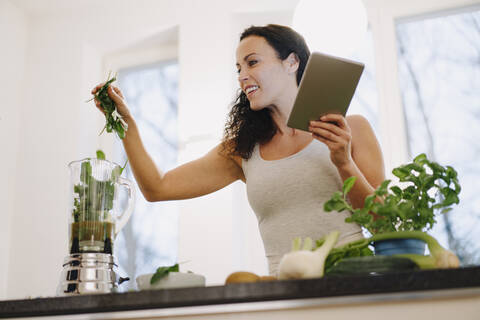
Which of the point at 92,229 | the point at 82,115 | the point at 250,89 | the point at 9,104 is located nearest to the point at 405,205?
the point at 92,229

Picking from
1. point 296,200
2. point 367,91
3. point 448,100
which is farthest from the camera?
point 367,91

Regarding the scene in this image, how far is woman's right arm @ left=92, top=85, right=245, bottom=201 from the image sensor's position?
1.54 metres

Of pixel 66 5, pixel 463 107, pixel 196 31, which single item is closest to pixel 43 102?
pixel 66 5

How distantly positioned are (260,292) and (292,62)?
1135mm

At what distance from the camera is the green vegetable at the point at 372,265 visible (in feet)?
2.36

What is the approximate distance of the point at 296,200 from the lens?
1.43 metres

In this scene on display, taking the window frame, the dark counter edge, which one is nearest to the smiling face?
the dark counter edge

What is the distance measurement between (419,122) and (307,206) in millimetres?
1610

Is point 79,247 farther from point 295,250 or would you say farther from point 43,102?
point 43,102

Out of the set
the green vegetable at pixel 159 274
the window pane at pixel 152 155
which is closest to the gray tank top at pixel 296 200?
the green vegetable at pixel 159 274

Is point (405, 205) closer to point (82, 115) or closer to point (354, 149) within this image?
point (354, 149)

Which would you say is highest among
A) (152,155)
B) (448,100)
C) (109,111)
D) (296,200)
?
(448,100)

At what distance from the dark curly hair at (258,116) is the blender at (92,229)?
555 mm

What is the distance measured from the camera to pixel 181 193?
165cm
